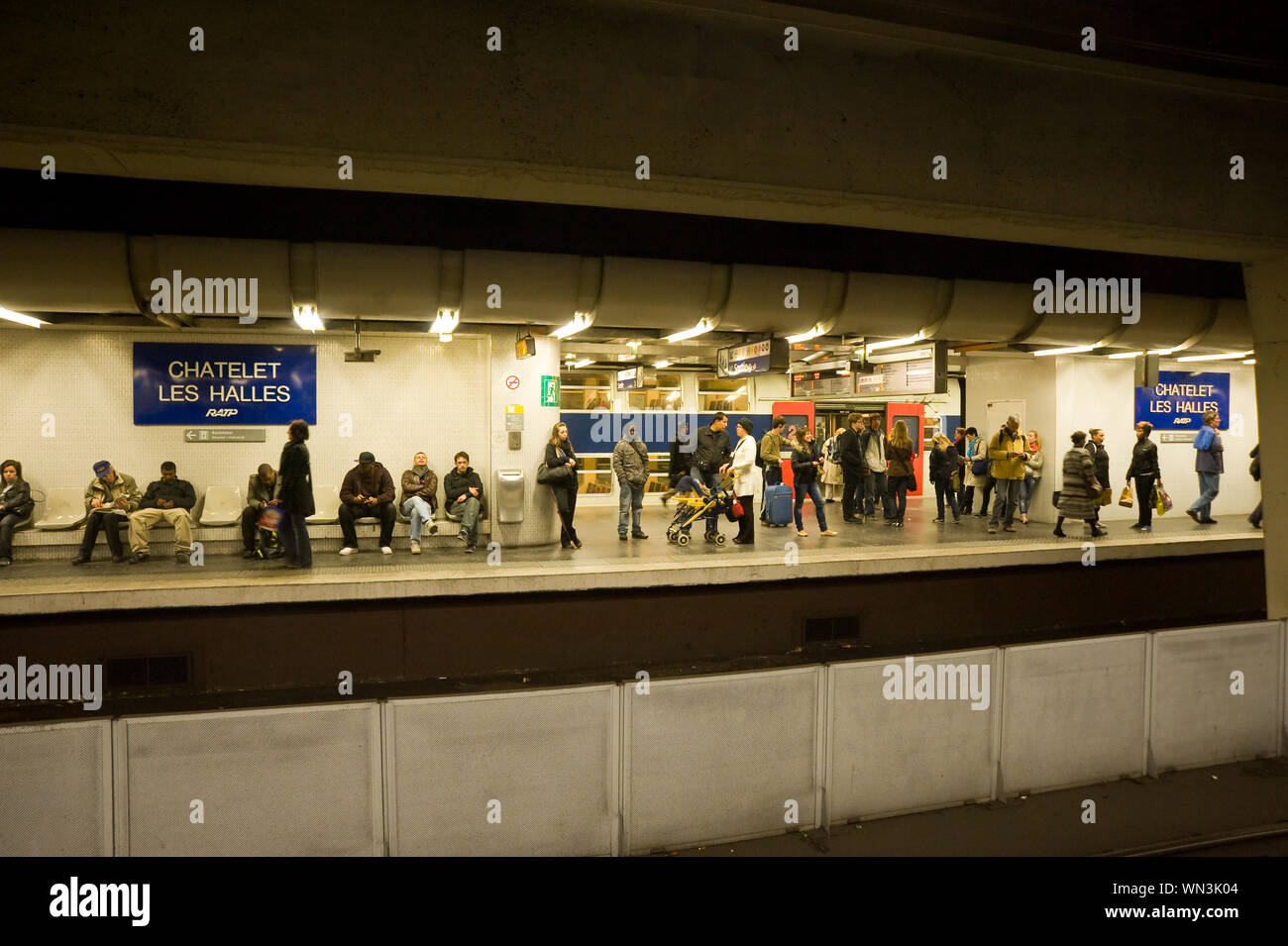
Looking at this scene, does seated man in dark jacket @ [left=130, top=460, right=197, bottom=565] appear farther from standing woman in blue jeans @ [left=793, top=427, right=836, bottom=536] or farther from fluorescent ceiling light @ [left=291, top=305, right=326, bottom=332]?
standing woman in blue jeans @ [left=793, top=427, right=836, bottom=536]

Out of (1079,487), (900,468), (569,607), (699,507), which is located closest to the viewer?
(569,607)

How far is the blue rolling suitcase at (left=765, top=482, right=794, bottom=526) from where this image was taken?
11992 mm

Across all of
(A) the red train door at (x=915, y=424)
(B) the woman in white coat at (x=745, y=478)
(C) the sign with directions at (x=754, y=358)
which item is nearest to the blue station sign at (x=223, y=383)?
(C) the sign with directions at (x=754, y=358)

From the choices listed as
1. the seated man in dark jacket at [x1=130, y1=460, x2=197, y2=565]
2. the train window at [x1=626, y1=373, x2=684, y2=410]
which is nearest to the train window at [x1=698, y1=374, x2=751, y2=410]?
the train window at [x1=626, y1=373, x2=684, y2=410]

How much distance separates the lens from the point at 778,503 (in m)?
12.1

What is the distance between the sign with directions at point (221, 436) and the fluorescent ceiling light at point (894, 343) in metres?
8.60

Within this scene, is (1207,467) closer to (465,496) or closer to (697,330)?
(697,330)

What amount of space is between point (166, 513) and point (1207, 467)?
15.7m

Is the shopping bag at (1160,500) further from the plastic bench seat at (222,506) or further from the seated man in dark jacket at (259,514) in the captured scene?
the plastic bench seat at (222,506)

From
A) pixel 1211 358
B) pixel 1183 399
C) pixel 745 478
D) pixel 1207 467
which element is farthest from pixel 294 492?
pixel 1183 399

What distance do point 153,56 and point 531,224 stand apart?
4.60m

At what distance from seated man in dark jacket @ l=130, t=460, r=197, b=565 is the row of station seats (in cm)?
26

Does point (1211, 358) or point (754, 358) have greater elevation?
point (1211, 358)

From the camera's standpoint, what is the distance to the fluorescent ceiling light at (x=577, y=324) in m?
8.25
